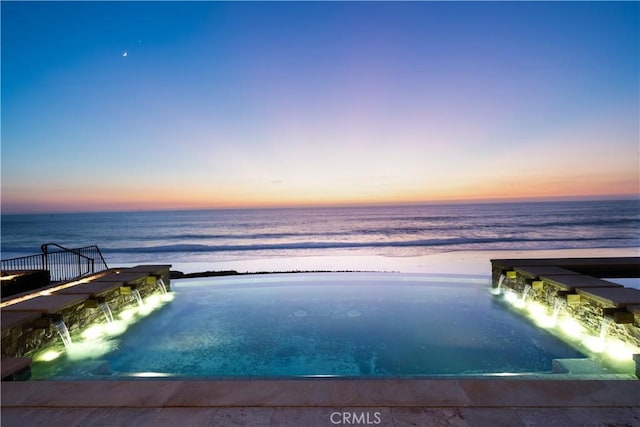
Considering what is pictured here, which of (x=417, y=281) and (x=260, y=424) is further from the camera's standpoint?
(x=417, y=281)

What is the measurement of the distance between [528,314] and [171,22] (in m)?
15.2

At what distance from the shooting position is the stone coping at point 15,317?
15.5ft

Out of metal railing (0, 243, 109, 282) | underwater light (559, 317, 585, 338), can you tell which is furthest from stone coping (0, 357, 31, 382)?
underwater light (559, 317, 585, 338)

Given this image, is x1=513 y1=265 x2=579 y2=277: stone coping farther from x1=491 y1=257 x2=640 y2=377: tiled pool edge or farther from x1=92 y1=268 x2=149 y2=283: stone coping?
x1=92 y1=268 x2=149 y2=283: stone coping

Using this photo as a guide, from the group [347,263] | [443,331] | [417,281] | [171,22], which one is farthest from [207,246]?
[443,331]

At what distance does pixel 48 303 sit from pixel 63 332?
570 millimetres

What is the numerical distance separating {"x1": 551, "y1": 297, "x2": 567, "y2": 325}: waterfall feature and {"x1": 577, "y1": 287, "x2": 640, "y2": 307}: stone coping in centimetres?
59

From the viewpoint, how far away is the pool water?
5.36 metres

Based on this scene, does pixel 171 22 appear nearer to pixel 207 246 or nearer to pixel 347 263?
pixel 347 263

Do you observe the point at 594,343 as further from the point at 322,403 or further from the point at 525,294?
the point at 322,403

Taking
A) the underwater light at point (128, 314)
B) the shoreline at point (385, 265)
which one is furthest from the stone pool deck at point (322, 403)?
the shoreline at point (385, 265)

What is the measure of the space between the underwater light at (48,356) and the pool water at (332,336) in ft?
1.02

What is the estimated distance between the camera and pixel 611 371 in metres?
4.78

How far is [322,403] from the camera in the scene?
3.08 m
